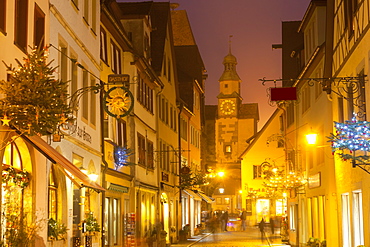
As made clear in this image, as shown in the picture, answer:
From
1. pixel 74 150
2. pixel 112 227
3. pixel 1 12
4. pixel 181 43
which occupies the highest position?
pixel 181 43

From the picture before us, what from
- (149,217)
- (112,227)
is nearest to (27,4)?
(112,227)

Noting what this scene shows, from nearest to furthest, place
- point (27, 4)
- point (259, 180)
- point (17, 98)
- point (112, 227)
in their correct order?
1. point (17, 98)
2. point (27, 4)
3. point (112, 227)
4. point (259, 180)

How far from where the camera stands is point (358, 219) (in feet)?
71.0

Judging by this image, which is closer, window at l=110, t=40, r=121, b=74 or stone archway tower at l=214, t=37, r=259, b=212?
window at l=110, t=40, r=121, b=74

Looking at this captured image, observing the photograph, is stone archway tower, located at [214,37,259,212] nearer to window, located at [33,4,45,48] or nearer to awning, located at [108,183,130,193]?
awning, located at [108,183,130,193]

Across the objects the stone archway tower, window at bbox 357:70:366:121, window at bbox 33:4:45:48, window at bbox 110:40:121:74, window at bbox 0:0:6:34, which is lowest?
window at bbox 357:70:366:121

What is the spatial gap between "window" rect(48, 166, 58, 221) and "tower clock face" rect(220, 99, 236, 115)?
11055 cm

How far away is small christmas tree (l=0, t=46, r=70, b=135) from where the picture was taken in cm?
1253

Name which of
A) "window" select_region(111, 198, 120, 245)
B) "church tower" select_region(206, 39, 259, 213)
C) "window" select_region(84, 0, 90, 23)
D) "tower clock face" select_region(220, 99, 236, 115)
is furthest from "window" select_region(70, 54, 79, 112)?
"tower clock face" select_region(220, 99, 236, 115)

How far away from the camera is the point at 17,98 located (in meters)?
12.5

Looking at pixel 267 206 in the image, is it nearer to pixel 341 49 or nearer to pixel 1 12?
pixel 341 49

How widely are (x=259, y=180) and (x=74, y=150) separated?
183ft

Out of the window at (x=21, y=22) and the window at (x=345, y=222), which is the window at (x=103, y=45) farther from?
the window at (x=21, y=22)

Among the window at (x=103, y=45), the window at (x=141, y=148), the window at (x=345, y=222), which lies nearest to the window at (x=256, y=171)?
the window at (x=141, y=148)
